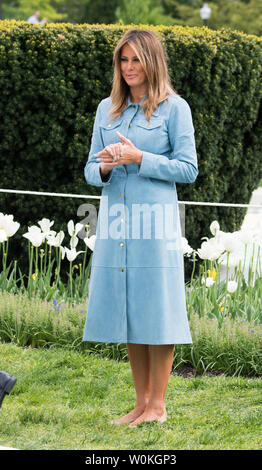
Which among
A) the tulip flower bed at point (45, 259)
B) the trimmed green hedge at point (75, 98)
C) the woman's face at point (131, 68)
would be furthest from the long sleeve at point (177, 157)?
the trimmed green hedge at point (75, 98)

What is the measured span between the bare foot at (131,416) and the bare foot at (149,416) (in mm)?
28

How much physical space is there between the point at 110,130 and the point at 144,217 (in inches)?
16.9

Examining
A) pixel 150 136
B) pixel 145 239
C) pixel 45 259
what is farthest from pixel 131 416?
pixel 45 259

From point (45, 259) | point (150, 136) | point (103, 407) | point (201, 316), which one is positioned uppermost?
point (150, 136)

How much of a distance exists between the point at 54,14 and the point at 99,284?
79.4 feet

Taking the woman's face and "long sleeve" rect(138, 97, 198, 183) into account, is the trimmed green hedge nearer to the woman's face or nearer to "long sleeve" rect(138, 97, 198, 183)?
the woman's face

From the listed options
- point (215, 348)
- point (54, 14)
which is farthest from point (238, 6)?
point (215, 348)

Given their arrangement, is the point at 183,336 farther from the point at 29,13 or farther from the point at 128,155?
the point at 29,13

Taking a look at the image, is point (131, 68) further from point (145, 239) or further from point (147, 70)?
point (145, 239)

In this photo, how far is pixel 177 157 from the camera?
3203 millimetres

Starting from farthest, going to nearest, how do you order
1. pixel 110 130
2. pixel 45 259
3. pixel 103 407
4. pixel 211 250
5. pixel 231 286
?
pixel 45 259 → pixel 211 250 → pixel 231 286 → pixel 103 407 → pixel 110 130

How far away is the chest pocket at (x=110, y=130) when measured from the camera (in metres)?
3.29

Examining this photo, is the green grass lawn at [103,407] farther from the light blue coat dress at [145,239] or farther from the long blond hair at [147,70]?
the long blond hair at [147,70]

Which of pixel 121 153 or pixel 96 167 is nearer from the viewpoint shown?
pixel 121 153
